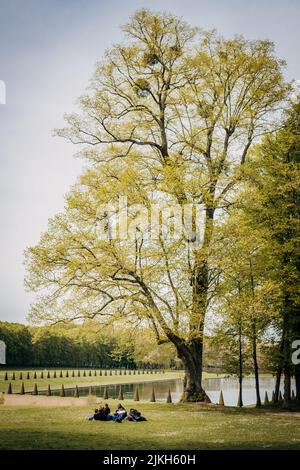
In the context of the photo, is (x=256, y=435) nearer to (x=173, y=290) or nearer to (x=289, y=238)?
(x=173, y=290)

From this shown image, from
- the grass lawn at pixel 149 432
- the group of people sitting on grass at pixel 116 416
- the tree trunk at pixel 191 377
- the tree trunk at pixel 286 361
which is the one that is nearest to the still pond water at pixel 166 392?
the tree trunk at pixel 286 361

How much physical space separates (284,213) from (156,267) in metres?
8.53

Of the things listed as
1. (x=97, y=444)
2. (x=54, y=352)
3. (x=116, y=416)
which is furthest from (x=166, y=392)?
(x=54, y=352)

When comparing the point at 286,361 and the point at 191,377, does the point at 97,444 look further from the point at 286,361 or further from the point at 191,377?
the point at 286,361

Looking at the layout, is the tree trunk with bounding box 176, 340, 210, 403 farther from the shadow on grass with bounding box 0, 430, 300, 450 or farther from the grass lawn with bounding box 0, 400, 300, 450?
the shadow on grass with bounding box 0, 430, 300, 450

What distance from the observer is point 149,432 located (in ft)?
52.4

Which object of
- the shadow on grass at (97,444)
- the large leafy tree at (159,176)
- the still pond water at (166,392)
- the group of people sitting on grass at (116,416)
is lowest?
the still pond water at (166,392)

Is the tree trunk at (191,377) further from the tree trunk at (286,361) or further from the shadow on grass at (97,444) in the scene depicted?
the shadow on grass at (97,444)

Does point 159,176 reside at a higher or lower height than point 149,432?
higher

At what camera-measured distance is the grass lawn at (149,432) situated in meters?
13.7

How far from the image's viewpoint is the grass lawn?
13733 millimetres

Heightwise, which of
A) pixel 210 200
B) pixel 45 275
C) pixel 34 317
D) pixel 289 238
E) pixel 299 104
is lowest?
pixel 34 317
